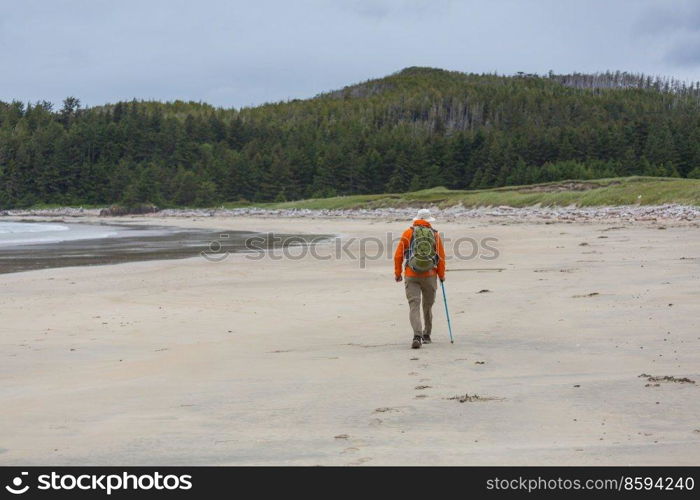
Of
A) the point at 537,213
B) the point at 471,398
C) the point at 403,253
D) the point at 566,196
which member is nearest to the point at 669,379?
the point at 471,398

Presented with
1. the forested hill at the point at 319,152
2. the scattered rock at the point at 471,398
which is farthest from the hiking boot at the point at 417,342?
the forested hill at the point at 319,152

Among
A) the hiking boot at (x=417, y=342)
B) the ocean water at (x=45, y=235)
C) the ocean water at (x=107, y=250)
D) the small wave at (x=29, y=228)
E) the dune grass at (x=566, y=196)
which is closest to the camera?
the hiking boot at (x=417, y=342)

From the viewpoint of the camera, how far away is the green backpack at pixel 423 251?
1023 centimetres

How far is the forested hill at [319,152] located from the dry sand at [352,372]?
65.9 metres

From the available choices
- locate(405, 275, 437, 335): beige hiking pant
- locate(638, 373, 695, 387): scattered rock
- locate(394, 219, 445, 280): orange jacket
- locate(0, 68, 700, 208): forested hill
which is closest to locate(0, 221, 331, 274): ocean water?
locate(394, 219, 445, 280): orange jacket

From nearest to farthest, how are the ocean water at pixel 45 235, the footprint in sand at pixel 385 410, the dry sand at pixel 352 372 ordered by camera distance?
the dry sand at pixel 352 372 < the footprint in sand at pixel 385 410 < the ocean water at pixel 45 235

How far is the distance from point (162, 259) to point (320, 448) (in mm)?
19320

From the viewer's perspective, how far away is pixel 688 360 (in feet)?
25.6

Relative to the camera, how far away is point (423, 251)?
10250mm

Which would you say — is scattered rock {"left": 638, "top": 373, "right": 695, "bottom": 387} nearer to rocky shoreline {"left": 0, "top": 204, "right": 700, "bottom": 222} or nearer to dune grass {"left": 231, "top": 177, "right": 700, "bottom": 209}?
rocky shoreline {"left": 0, "top": 204, "right": 700, "bottom": 222}

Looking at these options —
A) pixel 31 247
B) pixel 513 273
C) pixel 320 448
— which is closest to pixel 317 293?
pixel 513 273

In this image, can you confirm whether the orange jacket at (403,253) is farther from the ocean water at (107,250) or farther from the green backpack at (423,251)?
the ocean water at (107,250)

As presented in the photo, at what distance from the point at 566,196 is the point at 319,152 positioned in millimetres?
52979

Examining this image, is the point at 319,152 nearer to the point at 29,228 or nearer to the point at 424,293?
the point at 29,228
